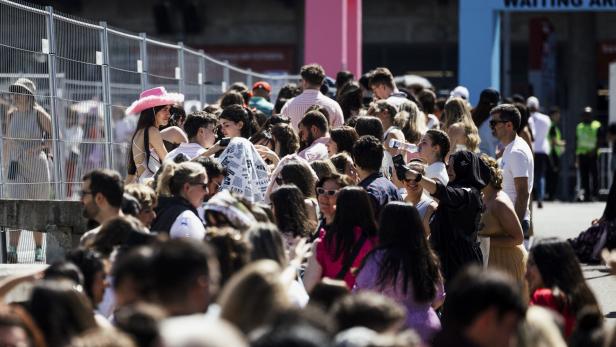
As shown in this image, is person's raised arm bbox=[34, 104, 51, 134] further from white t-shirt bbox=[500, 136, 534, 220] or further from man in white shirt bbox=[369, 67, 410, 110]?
man in white shirt bbox=[369, 67, 410, 110]

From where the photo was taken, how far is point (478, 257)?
31.5 feet

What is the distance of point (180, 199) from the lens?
8000 mm

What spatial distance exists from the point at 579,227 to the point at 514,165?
922cm

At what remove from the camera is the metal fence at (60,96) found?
36.6ft

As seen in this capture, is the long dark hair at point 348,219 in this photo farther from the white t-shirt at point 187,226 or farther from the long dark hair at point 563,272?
the long dark hair at point 563,272

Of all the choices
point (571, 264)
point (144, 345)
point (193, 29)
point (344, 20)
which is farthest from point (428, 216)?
point (193, 29)

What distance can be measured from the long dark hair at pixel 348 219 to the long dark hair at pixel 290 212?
18cm

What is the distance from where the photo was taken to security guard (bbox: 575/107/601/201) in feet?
91.9

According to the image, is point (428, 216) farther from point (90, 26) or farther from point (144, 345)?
point (144, 345)

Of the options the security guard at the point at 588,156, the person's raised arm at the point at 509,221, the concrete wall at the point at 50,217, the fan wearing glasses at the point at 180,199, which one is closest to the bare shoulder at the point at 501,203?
the person's raised arm at the point at 509,221

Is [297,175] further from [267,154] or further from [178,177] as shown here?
[267,154]

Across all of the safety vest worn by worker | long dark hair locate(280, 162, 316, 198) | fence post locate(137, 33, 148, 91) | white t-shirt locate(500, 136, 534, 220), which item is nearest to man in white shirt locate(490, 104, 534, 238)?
white t-shirt locate(500, 136, 534, 220)

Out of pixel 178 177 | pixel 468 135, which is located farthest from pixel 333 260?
pixel 468 135

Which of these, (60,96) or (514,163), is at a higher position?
(60,96)
